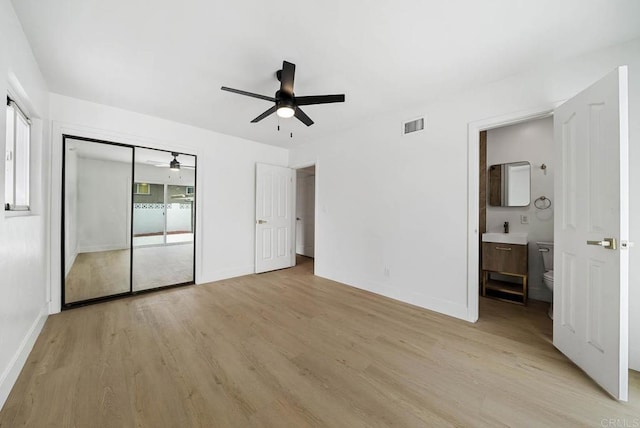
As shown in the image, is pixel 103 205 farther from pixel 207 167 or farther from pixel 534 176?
pixel 534 176

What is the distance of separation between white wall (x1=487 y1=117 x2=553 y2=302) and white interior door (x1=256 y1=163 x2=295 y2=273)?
3670 mm

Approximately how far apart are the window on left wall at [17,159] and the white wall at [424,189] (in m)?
3.45

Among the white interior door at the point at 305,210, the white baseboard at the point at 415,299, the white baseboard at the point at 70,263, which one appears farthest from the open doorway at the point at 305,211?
the white baseboard at the point at 70,263

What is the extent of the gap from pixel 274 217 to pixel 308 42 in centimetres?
324

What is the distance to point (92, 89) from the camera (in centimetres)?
259

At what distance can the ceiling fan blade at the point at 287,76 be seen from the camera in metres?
1.97

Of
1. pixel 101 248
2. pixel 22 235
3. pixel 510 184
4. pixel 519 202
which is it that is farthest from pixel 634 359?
pixel 101 248

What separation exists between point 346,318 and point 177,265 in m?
3.15

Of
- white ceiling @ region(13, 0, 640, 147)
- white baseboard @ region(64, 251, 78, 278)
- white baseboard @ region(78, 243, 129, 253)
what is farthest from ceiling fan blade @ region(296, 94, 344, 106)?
white baseboard @ region(64, 251, 78, 278)

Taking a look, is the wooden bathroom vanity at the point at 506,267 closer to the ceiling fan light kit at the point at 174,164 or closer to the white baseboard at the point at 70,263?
the ceiling fan light kit at the point at 174,164

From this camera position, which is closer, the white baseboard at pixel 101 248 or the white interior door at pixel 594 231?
the white interior door at pixel 594 231

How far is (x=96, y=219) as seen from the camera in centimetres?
314

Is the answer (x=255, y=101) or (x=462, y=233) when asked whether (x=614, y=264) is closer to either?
(x=462, y=233)

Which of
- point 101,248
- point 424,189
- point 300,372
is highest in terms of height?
point 424,189
